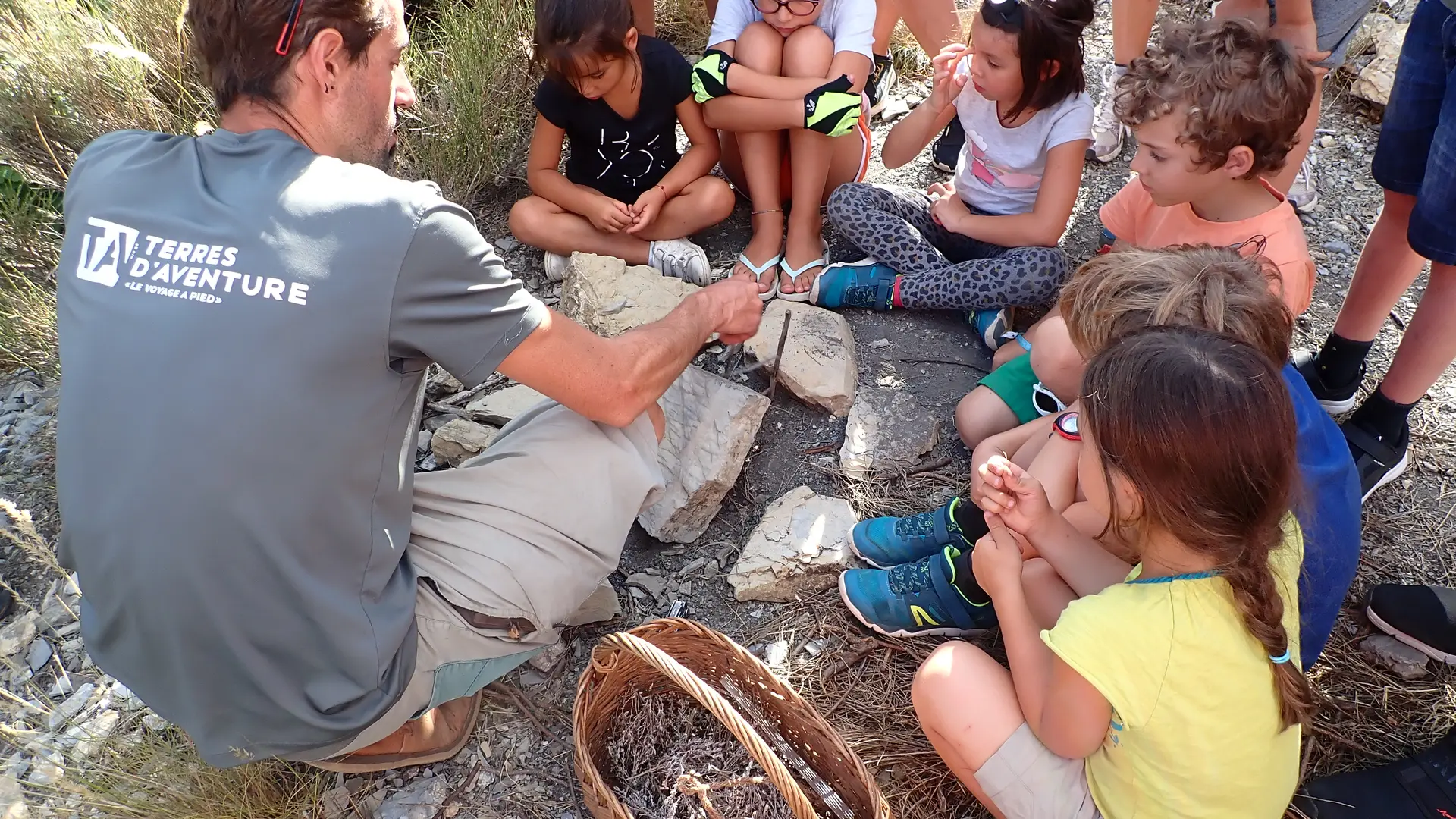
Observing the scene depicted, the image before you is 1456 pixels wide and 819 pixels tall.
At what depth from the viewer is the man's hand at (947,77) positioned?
2.68 metres

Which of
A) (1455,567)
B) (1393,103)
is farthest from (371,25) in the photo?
(1455,567)

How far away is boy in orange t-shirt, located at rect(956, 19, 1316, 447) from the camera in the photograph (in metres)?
2.22

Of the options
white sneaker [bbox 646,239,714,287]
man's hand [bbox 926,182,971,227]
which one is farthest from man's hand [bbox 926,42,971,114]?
white sneaker [bbox 646,239,714,287]

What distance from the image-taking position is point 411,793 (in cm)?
192

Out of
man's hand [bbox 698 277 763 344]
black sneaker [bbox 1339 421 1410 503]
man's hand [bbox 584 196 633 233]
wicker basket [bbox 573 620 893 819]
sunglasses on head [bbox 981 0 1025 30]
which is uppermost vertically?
sunglasses on head [bbox 981 0 1025 30]

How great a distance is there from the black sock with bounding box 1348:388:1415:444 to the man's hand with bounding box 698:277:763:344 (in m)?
1.59

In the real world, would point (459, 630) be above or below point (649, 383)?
below

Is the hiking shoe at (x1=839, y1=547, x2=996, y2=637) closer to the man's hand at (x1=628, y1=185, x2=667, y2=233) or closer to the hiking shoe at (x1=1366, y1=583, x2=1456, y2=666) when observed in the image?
the hiking shoe at (x1=1366, y1=583, x2=1456, y2=666)

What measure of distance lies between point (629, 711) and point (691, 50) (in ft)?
9.53

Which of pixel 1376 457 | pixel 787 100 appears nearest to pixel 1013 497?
pixel 1376 457

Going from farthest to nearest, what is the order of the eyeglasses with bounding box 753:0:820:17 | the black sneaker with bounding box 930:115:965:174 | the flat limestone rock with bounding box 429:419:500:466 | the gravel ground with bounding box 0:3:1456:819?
the black sneaker with bounding box 930:115:965:174 → the eyeglasses with bounding box 753:0:820:17 → the flat limestone rock with bounding box 429:419:500:466 → the gravel ground with bounding box 0:3:1456:819

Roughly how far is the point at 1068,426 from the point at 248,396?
5.01ft

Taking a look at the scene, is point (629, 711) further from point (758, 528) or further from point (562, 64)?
point (562, 64)

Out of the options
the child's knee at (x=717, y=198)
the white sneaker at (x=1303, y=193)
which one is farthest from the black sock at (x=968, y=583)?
the white sneaker at (x=1303, y=193)
